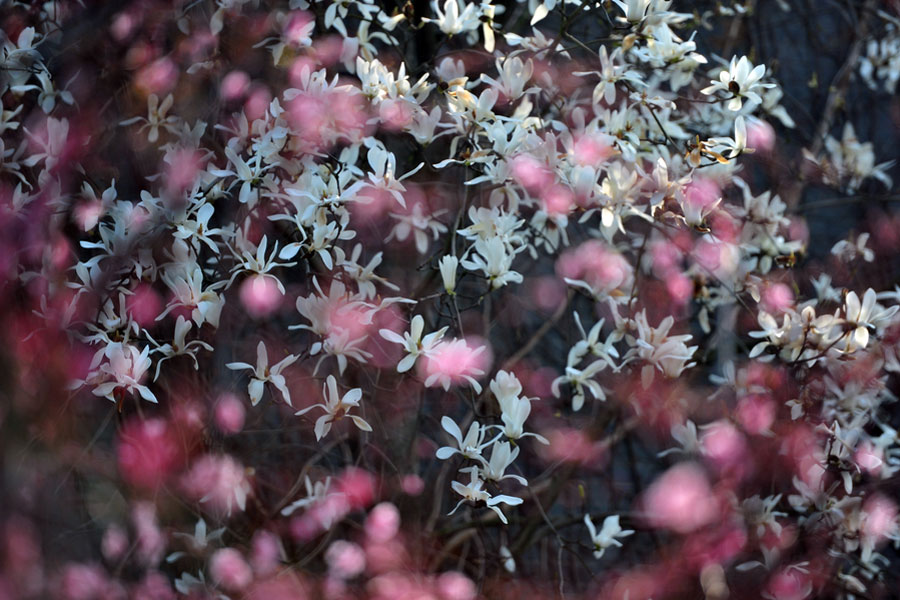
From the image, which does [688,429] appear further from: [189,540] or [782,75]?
[782,75]

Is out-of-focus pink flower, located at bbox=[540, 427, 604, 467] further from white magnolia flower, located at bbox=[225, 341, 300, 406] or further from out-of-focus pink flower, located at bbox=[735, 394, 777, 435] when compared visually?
white magnolia flower, located at bbox=[225, 341, 300, 406]

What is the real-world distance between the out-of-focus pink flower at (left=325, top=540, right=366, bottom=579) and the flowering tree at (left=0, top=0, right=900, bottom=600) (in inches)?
0.4

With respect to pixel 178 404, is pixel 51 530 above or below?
above

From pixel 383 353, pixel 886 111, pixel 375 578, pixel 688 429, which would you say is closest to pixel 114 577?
pixel 375 578

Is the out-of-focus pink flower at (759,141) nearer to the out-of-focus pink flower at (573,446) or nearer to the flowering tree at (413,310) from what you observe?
the flowering tree at (413,310)

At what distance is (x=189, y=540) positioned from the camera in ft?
6.81

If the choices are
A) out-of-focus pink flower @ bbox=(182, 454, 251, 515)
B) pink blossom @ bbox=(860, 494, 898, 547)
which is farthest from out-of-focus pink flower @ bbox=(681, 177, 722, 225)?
out-of-focus pink flower @ bbox=(182, 454, 251, 515)

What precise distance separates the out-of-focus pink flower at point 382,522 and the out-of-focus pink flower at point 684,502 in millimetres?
692

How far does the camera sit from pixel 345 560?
2.25 m

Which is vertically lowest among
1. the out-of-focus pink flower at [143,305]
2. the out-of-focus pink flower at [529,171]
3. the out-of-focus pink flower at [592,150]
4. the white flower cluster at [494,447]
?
the white flower cluster at [494,447]

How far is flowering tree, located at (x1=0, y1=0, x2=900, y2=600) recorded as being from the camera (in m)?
1.58

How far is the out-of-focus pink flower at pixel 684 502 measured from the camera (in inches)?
94.3

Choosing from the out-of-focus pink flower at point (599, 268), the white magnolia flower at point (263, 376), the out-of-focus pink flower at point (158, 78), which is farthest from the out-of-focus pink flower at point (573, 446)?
the out-of-focus pink flower at point (158, 78)

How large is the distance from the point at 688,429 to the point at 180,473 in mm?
1237
